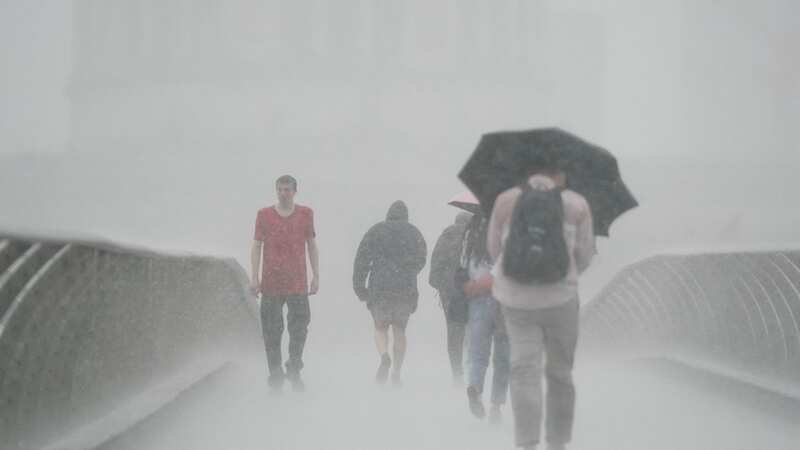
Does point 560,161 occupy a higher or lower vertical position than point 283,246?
higher

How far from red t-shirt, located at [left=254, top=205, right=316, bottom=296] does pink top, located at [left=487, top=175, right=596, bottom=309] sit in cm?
395

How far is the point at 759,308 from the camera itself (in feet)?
29.0

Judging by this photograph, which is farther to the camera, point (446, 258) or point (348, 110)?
point (348, 110)

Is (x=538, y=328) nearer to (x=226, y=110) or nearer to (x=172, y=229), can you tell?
(x=172, y=229)

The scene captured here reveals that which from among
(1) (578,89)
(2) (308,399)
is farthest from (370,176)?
(2) (308,399)

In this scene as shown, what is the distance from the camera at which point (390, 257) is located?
35.1 ft

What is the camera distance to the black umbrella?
5625 millimetres

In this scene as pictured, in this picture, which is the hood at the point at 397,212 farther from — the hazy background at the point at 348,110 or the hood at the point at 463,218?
the hazy background at the point at 348,110

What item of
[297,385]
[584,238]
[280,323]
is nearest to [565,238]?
[584,238]

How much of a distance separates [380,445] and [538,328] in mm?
1490

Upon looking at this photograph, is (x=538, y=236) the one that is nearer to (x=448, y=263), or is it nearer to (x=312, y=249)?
(x=448, y=263)

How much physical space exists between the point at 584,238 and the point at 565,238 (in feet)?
0.46

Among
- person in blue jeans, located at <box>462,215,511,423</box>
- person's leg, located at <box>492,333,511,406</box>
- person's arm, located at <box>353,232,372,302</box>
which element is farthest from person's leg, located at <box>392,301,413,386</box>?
person's leg, located at <box>492,333,511,406</box>

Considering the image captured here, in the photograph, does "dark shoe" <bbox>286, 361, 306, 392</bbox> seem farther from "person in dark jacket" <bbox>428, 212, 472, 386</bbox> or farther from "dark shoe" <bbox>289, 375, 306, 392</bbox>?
"person in dark jacket" <bbox>428, 212, 472, 386</bbox>
